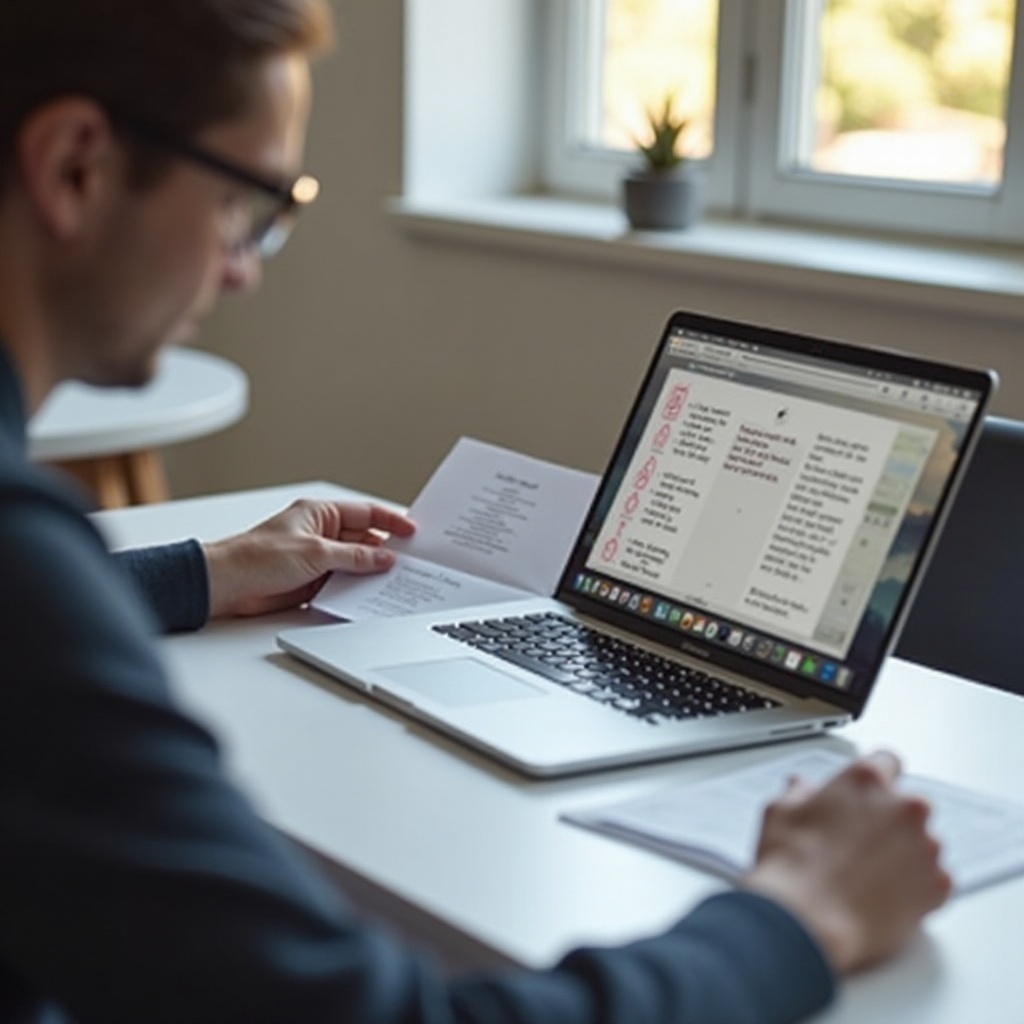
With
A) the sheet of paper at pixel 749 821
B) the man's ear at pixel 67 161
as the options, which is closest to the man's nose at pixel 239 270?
the man's ear at pixel 67 161

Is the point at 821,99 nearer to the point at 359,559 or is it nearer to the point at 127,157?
the point at 359,559

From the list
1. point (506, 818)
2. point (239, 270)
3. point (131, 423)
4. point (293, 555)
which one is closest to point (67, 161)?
point (239, 270)

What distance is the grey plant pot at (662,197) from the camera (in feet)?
9.23

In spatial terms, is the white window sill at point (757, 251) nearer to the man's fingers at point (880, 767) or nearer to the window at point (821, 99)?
the window at point (821, 99)

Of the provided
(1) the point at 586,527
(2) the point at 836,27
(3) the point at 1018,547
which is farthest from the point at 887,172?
(1) the point at 586,527

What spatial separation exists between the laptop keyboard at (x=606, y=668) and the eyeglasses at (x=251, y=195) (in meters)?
0.44

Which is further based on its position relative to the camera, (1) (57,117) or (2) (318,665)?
(2) (318,665)

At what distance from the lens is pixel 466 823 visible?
1.20 meters

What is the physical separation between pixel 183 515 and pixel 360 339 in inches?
56.1

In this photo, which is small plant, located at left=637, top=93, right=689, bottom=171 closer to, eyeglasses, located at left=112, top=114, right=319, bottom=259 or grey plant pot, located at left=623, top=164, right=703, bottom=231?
grey plant pot, located at left=623, top=164, right=703, bottom=231

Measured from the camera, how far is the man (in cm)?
83

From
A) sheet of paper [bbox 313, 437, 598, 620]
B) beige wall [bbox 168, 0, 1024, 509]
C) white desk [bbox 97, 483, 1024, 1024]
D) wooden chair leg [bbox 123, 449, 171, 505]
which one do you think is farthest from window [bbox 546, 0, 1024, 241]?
white desk [bbox 97, 483, 1024, 1024]

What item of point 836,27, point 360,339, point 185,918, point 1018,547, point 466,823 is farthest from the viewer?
point 360,339

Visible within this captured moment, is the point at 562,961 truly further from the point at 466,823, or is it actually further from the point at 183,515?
the point at 183,515
